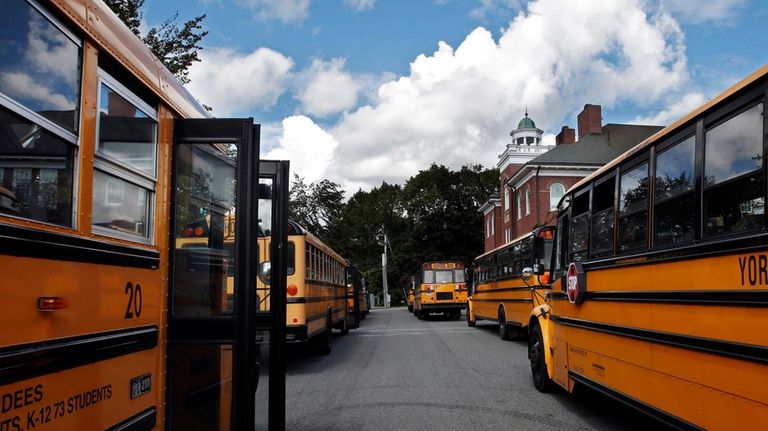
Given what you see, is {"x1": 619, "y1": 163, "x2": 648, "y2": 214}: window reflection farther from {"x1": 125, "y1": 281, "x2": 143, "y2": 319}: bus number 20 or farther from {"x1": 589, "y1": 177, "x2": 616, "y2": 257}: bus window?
{"x1": 125, "y1": 281, "x2": 143, "y2": 319}: bus number 20

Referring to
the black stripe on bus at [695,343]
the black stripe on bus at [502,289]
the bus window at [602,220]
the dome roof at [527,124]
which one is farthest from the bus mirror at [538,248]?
the dome roof at [527,124]

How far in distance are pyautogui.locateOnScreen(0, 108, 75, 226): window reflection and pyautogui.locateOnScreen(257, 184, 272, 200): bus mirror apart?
5.30 ft

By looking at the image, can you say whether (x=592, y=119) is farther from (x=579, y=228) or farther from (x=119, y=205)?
(x=119, y=205)

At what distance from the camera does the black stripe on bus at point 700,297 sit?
10.1ft

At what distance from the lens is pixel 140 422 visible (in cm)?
299

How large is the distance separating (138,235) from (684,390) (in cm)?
347

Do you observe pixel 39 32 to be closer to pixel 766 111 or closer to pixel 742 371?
pixel 766 111

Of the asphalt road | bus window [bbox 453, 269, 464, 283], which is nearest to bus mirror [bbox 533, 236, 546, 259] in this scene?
the asphalt road

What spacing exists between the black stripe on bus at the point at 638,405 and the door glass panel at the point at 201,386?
2.86 metres

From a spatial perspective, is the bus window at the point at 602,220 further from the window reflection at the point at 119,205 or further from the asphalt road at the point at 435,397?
the window reflection at the point at 119,205

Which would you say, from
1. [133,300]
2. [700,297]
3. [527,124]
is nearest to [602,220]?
[700,297]

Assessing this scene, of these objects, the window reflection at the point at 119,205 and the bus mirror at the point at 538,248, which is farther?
the bus mirror at the point at 538,248

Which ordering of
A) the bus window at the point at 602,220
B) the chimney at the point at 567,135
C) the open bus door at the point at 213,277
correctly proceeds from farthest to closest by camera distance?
the chimney at the point at 567,135 < the bus window at the point at 602,220 < the open bus door at the point at 213,277

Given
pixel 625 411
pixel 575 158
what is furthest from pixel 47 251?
pixel 575 158
